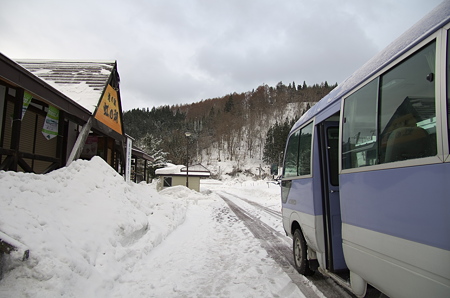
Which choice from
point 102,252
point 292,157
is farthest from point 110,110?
point 292,157

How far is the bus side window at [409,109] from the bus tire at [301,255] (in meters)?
2.48

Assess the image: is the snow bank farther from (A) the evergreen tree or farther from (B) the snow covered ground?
(A) the evergreen tree

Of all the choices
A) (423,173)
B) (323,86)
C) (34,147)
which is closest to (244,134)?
(323,86)

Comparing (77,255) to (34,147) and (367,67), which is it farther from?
(34,147)

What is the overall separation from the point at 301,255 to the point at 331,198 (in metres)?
1.30

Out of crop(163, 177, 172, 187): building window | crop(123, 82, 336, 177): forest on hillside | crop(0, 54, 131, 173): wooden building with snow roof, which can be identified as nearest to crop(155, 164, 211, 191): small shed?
crop(163, 177, 172, 187): building window

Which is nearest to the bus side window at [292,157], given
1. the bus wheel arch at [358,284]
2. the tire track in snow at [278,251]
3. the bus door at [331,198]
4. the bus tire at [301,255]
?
the bus door at [331,198]

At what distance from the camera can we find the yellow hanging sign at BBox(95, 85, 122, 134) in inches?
396

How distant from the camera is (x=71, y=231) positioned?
423cm

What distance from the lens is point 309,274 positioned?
14.1 feet

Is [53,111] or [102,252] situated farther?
[53,111]

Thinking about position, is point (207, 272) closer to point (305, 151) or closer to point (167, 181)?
point (305, 151)

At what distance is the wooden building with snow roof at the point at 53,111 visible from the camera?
235 inches

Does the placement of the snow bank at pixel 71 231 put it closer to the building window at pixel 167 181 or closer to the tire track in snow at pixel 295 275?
the tire track in snow at pixel 295 275
